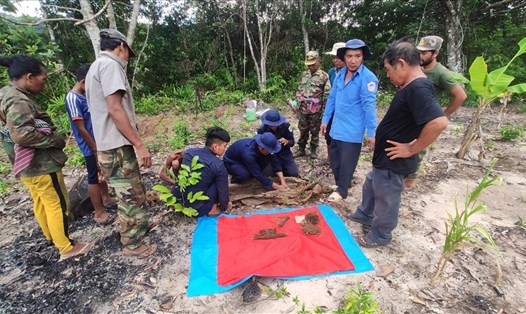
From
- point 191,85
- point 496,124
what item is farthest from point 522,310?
point 191,85

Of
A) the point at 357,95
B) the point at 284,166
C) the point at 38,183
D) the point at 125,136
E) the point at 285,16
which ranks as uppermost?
the point at 285,16

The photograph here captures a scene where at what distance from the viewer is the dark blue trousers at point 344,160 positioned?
3240 millimetres

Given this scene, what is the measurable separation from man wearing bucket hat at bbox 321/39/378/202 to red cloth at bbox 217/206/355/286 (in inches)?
32.4

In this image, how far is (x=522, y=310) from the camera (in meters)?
2.11

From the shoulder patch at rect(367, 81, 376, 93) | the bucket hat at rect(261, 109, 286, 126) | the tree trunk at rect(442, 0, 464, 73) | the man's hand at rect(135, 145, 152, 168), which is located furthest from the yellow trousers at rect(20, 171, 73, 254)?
the tree trunk at rect(442, 0, 464, 73)

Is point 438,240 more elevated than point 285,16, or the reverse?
point 285,16

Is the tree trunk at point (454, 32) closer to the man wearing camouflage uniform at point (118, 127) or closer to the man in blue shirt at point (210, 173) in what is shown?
the man in blue shirt at point (210, 173)

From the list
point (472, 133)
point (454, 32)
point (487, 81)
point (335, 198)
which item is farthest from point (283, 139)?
point (454, 32)

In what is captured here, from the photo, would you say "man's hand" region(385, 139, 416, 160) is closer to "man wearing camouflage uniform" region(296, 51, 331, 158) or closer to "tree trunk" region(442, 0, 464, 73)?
"man wearing camouflage uniform" region(296, 51, 331, 158)

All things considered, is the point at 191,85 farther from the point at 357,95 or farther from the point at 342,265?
the point at 342,265

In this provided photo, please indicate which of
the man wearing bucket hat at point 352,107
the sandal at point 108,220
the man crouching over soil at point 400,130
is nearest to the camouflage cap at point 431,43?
the man wearing bucket hat at point 352,107

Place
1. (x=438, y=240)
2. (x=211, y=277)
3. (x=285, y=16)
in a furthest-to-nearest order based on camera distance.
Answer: (x=285, y=16) < (x=438, y=240) < (x=211, y=277)

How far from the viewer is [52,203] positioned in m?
2.44

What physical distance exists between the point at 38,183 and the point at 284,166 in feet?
9.64
